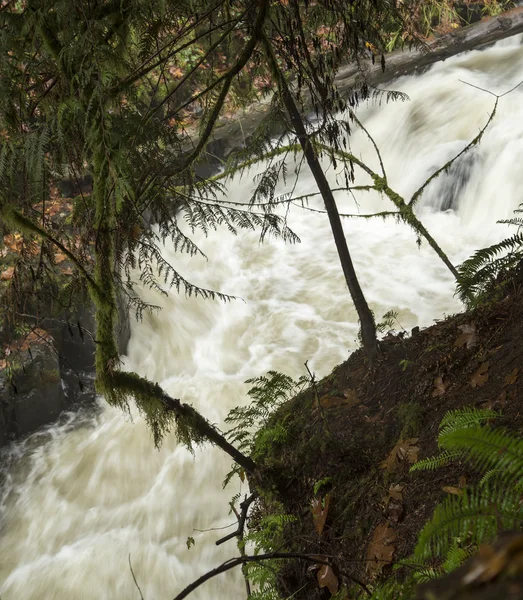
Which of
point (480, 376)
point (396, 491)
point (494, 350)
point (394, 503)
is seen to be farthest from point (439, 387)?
point (394, 503)

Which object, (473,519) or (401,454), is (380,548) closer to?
(401,454)

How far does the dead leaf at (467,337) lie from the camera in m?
5.05

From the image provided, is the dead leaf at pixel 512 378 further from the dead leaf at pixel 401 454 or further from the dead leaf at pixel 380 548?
the dead leaf at pixel 380 548

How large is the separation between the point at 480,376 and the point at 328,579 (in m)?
2.01

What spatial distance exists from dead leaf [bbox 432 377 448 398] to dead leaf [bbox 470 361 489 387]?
0.30m

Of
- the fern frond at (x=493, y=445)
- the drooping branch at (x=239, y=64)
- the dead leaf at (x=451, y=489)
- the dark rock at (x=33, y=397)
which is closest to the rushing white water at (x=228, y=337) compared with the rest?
the dark rock at (x=33, y=397)

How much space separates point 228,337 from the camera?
38.8ft

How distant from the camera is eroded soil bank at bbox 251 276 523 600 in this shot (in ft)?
12.7

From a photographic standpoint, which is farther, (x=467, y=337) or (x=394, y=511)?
(x=467, y=337)

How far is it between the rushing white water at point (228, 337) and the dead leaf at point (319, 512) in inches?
103

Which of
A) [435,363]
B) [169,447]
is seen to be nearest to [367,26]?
[435,363]

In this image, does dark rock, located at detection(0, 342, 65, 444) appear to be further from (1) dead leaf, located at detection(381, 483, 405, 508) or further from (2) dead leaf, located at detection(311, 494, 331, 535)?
(1) dead leaf, located at detection(381, 483, 405, 508)

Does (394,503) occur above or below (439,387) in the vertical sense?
below

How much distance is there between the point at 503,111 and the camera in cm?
1277
